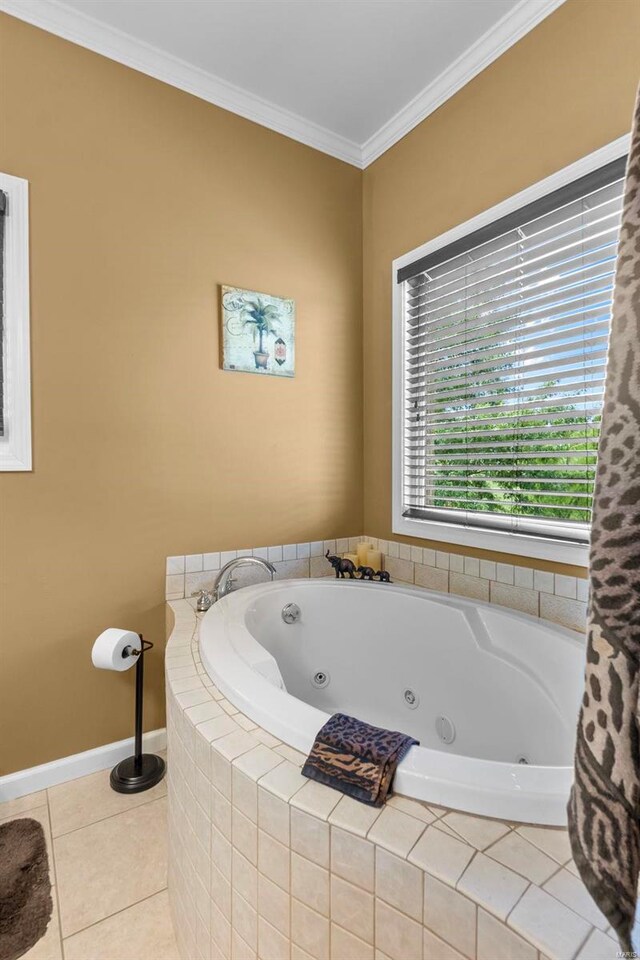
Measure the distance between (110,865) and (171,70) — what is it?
291cm

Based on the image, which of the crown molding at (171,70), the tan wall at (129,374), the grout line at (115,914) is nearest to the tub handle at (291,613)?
the tan wall at (129,374)

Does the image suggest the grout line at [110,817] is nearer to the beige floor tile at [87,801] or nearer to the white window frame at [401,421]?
the beige floor tile at [87,801]

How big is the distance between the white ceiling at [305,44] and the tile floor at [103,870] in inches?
110

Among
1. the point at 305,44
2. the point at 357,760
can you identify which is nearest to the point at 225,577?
the point at 357,760

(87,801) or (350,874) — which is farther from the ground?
(350,874)

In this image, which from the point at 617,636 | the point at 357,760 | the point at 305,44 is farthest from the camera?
the point at 305,44

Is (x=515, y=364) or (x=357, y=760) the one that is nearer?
(x=357, y=760)

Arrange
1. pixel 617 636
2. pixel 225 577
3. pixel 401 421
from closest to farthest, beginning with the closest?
pixel 617 636
pixel 225 577
pixel 401 421

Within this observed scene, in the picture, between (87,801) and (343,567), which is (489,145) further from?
(87,801)

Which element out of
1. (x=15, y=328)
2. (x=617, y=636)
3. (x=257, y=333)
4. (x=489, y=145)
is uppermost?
(x=489, y=145)

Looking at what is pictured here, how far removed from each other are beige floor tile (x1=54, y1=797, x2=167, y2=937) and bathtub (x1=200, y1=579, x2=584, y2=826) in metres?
0.62

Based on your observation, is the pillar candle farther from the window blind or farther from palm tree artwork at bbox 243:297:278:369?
palm tree artwork at bbox 243:297:278:369

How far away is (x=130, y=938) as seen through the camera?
1.20 metres

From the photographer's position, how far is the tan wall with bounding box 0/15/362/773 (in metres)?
1.73
